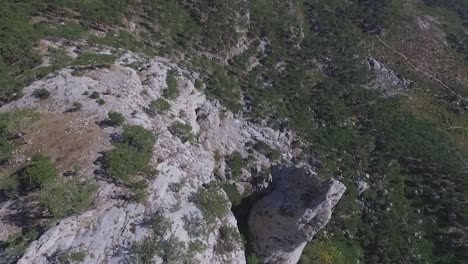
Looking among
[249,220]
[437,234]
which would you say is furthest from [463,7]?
[249,220]

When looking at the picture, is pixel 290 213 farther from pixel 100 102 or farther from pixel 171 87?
pixel 100 102

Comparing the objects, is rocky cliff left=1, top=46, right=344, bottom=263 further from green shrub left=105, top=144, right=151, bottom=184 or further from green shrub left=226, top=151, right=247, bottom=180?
green shrub left=105, top=144, right=151, bottom=184

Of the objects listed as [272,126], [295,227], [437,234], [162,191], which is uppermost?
[162,191]

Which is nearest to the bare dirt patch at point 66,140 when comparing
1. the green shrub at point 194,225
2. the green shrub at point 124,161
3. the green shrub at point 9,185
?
the green shrub at point 124,161

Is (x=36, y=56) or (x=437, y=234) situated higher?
(x=36, y=56)

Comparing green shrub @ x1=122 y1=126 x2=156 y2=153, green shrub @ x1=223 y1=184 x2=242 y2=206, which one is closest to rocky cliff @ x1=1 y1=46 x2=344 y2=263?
green shrub @ x1=122 y1=126 x2=156 y2=153

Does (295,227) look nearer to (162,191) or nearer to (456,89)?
(162,191)
